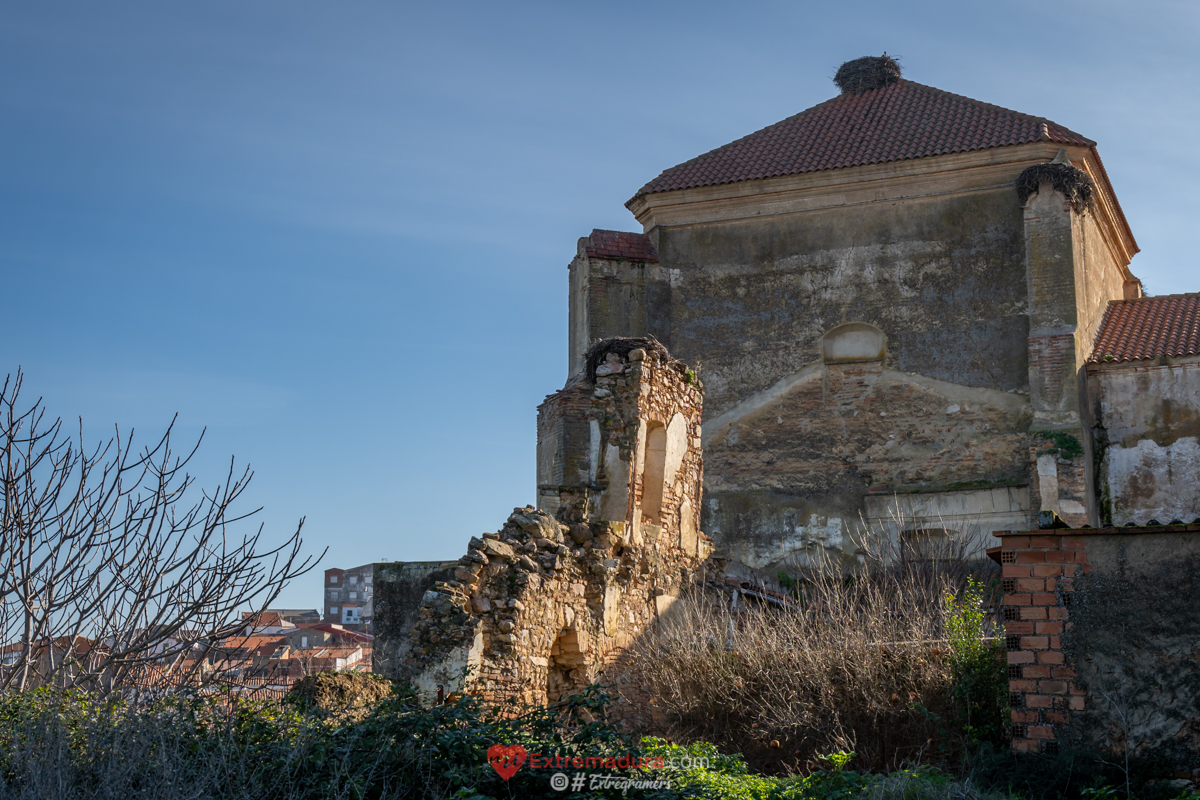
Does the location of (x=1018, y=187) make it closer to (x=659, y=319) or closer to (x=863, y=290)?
(x=863, y=290)

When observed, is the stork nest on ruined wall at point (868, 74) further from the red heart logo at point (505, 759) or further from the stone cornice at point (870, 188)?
the red heart logo at point (505, 759)

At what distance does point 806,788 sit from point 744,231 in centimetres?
1466

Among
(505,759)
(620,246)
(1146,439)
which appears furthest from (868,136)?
(505,759)

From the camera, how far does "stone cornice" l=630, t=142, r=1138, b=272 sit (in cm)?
1966

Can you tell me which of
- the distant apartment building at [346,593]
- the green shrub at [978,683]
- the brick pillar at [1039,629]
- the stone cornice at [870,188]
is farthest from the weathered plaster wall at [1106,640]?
the distant apartment building at [346,593]

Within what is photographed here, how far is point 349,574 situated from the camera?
71062 millimetres

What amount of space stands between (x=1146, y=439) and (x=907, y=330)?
403 cm

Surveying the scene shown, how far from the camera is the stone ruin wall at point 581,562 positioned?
8914 millimetres

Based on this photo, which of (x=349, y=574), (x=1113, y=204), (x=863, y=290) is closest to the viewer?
(x=863, y=290)

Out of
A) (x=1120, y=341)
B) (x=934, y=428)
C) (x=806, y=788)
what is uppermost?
(x=1120, y=341)

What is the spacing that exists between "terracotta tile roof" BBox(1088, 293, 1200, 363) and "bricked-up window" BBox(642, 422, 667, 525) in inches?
401

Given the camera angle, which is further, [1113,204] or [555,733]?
[1113,204]

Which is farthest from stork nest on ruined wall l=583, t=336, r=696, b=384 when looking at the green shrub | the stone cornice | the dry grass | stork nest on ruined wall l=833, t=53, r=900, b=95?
stork nest on ruined wall l=833, t=53, r=900, b=95

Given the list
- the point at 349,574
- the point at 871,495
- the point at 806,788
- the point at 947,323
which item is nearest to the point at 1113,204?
the point at 947,323
